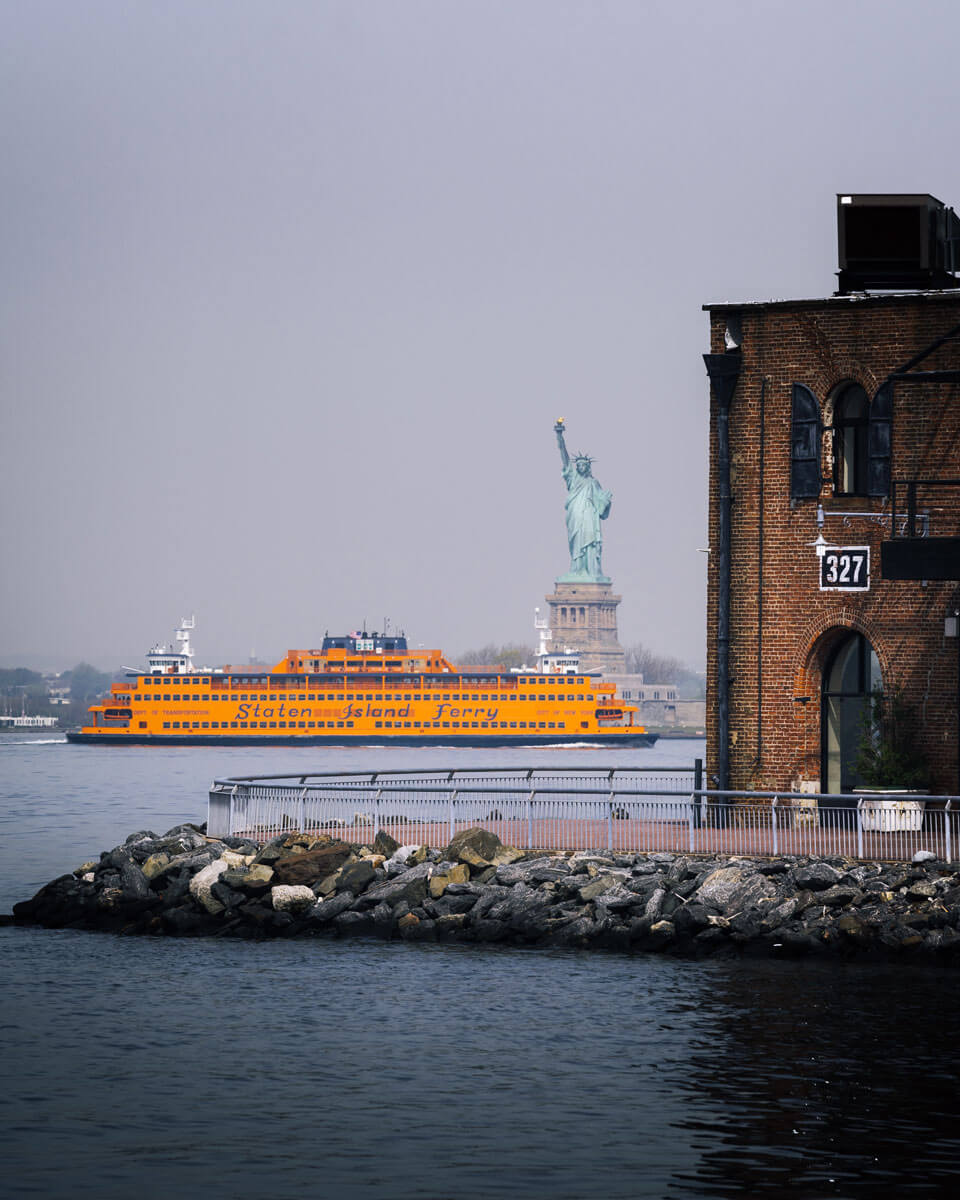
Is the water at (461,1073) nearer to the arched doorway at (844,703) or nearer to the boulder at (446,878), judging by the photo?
the boulder at (446,878)

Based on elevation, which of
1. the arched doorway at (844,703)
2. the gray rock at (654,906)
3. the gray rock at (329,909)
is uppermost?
the arched doorway at (844,703)

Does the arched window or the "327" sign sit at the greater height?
the arched window

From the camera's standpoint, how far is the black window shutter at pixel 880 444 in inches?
1171

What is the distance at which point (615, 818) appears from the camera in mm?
31453

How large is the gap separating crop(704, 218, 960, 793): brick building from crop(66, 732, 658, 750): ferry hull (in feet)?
362

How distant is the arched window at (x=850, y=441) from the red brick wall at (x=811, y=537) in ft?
0.77

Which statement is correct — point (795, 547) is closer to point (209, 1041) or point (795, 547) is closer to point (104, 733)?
point (209, 1041)

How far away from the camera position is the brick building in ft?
96.5

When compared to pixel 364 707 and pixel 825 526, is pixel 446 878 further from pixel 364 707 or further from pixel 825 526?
pixel 364 707

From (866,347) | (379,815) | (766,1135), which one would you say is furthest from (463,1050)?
(866,347)

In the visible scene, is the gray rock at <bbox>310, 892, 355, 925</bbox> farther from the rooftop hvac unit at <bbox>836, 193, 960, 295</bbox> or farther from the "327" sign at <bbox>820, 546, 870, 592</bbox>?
the rooftop hvac unit at <bbox>836, 193, 960, 295</bbox>

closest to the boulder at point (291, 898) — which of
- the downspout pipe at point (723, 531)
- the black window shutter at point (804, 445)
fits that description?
the downspout pipe at point (723, 531)

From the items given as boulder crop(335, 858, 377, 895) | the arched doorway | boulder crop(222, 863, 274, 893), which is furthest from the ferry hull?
boulder crop(335, 858, 377, 895)

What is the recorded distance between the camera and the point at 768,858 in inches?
1063
